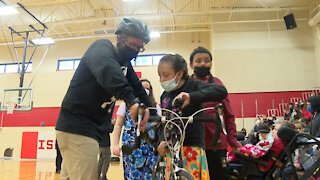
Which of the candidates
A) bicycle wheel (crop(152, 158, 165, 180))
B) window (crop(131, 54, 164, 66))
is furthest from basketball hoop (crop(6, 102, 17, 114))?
bicycle wheel (crop(152, 158, 165, 180))

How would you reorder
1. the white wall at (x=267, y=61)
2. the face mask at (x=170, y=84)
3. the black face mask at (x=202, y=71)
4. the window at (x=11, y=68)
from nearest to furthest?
1. the face mask at (x=170, y=84)
2. the black face mask at (x=202, y=71)
3. the white wall at (x=267, y=61)
4. the window at (x=11, y=68)

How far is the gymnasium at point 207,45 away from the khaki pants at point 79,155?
997 cm

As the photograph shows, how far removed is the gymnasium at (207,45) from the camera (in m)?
11.4

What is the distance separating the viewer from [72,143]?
140 cm

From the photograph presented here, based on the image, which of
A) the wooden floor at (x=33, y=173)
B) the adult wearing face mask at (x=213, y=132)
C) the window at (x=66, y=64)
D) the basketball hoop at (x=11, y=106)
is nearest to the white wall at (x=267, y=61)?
the wooden floor at (x=33, y=173)

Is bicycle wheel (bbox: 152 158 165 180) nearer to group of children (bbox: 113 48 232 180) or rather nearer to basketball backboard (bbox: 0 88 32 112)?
group of children (bbox: 113 48 232 180)

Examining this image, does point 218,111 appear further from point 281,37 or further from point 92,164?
point 281,37

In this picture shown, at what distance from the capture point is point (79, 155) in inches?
54.2

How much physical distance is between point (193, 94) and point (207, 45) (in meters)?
12.3

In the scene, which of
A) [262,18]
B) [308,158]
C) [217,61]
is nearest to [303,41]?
[262,18]

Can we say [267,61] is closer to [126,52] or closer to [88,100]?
[126,52]

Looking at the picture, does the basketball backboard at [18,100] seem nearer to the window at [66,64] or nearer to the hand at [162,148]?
the window at [66,64]

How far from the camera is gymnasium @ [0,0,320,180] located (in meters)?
11.4

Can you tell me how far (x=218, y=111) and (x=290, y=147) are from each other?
1.45 metres
